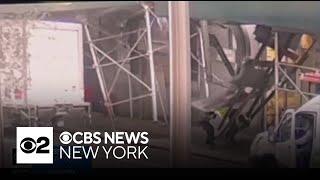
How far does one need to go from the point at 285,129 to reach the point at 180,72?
0.92 metres

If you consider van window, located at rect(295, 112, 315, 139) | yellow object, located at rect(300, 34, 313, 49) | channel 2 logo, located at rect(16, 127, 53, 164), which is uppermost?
yellow object, located at rect(300, 34, 313, 49)

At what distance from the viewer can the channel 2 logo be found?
159 inches

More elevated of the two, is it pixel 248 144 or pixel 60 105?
pixel 60 105

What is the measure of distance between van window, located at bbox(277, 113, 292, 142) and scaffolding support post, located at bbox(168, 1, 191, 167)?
701mm

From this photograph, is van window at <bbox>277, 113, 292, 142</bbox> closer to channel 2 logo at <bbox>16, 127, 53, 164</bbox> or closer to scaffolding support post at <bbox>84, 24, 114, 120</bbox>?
scaffolding support post at <bbox>84, 24, 114, 120</bbox>

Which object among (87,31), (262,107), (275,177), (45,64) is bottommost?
(275,177)

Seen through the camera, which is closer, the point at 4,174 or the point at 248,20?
the point at 248,20

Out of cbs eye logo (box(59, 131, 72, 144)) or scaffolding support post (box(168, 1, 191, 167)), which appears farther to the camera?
cbs eye logo (box(59, 131, 72, 144))

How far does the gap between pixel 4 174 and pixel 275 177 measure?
215cm

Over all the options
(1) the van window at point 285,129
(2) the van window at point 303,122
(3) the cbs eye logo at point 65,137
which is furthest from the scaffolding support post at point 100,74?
(2) the van window at point 303,122

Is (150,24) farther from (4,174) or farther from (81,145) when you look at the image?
(4,174)

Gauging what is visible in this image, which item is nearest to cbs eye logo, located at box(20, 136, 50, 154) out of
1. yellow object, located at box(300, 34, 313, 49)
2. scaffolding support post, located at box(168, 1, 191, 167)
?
scaffolding support post, located at box(168, 1, 191, 167)

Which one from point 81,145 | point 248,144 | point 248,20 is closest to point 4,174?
point 81,145

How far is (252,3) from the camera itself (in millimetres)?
3785
